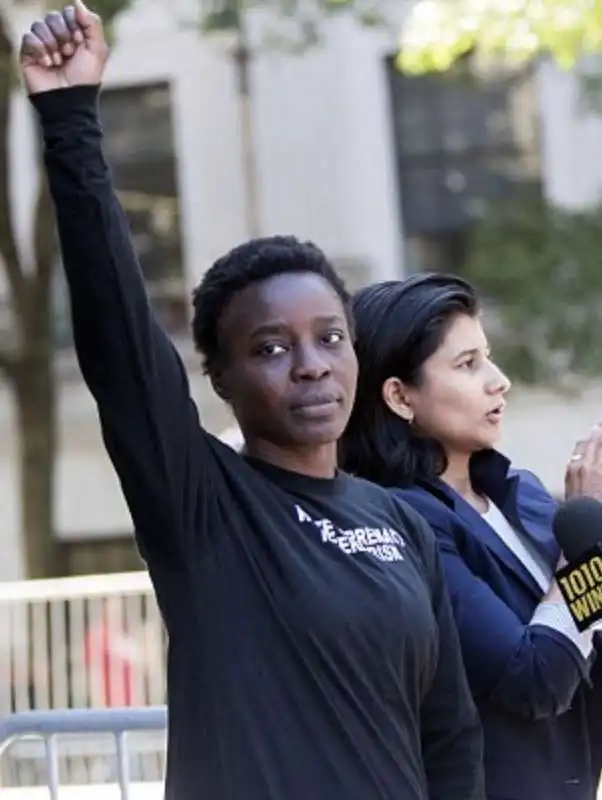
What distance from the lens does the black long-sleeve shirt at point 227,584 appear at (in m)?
2.12

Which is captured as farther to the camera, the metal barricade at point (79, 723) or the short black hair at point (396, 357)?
the metal barricade at point (79, 723)

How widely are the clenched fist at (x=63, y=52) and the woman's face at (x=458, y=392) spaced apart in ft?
3.15

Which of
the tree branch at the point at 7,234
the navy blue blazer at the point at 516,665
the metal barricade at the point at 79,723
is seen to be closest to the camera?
the navy blue blazer at the point at 516,665

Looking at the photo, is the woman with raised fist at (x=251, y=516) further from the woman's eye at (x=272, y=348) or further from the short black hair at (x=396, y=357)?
the short black hair at (x=396, y=357)

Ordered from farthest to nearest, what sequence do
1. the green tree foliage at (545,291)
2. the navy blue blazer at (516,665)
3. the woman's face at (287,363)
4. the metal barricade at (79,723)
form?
1. the green tree foliage at (545,291)
2. the metal barricade at (79,723)
3. the navy blue blazer at (516,665)
4. the woman's face at (287,363)

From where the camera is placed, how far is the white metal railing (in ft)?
24.6

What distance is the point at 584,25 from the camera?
864cm

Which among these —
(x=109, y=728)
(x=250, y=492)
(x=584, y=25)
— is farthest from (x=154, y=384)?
(x=584, y=25)

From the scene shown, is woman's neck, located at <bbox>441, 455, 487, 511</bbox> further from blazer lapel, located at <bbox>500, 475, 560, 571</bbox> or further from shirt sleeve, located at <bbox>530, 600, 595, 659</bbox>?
shirt sleeve, located at <bbox>530, 600, 595, 659</bbox>

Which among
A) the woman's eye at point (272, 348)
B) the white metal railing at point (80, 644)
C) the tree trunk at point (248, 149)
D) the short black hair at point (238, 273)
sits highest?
the tree trunk at point (248, 149)

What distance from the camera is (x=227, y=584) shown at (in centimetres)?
221

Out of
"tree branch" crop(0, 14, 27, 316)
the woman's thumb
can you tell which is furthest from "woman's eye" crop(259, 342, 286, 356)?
"tree branch" crop(0, 14, 27, 316)

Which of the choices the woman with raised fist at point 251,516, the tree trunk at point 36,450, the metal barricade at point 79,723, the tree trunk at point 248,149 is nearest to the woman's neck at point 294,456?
the woman with raised fist at point 251,516

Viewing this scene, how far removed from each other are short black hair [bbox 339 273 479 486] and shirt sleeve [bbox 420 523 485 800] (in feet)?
1.34
